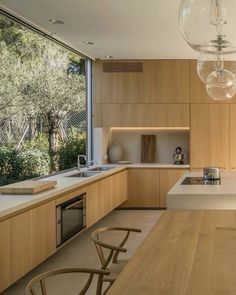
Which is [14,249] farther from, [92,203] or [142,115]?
[142,115]

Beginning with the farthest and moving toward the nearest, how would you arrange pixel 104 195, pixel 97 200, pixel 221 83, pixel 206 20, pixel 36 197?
pixel 104 195
pixel 97 200
pixel 221 83
pixel 36 197
pixel 206 20

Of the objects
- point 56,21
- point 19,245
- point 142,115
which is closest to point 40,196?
point 19,245

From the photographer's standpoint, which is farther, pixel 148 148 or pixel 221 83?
pixel 148 148

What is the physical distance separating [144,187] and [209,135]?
4.96 feet

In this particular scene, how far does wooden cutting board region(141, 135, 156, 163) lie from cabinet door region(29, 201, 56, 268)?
4.50 meters

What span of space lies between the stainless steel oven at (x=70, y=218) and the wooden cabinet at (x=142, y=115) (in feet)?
9.93

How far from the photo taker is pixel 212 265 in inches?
86.0

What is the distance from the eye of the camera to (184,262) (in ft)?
7.34

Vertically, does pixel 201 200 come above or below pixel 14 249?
above

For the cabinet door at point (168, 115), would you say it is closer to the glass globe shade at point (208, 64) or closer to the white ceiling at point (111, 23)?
the white ceiling at point (111, 23)

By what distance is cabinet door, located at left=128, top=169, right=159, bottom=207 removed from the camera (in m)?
8.47

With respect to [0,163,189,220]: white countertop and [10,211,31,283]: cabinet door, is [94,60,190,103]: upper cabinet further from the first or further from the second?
[10,211,31,283]: cabinet door

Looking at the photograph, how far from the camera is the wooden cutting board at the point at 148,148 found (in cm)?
909

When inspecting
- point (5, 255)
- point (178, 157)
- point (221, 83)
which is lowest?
point (5, 255)
